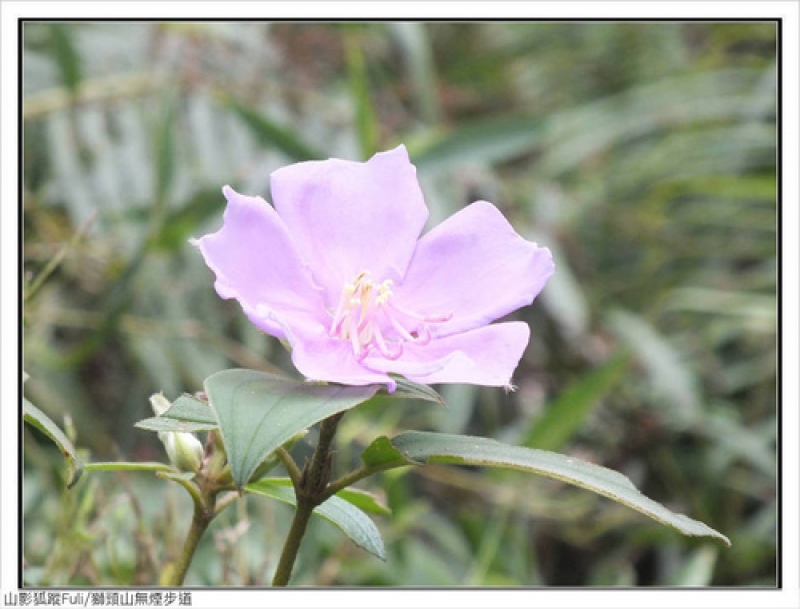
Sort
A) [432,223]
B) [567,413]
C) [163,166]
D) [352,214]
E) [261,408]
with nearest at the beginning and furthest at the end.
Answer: [261,408]
[352,214]
[163,166]
[567,413]
[432,223]

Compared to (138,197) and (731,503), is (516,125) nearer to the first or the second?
(138,197)

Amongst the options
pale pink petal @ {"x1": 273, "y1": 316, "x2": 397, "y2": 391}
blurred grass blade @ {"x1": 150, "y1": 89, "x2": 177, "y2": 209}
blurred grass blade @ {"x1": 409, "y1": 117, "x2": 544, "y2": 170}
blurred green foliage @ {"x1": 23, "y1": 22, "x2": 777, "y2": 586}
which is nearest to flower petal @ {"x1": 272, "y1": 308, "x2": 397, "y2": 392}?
pale pink petal @ {"x1": 273, "y1": 316, "x2": 397, "y2": 391}

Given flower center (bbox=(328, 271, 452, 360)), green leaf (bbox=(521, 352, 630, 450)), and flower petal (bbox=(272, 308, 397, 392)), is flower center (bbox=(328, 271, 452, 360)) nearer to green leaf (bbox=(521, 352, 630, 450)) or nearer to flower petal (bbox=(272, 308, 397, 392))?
flower petal (bbox=(272, 308, 397, 392))

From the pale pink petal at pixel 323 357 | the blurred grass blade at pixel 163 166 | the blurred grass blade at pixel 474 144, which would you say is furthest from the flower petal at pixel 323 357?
the blurred grass blade at pixel 474 144

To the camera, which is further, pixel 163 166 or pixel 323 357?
pixel 163 166

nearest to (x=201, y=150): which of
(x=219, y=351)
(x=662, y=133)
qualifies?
(x=219, y=351)

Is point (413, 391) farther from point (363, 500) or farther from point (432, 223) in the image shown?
point (432, 223)

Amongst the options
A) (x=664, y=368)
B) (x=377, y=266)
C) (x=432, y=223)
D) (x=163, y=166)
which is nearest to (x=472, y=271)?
(x=377, y=266)

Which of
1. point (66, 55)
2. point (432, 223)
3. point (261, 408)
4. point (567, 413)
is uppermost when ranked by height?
point (66, 55)
